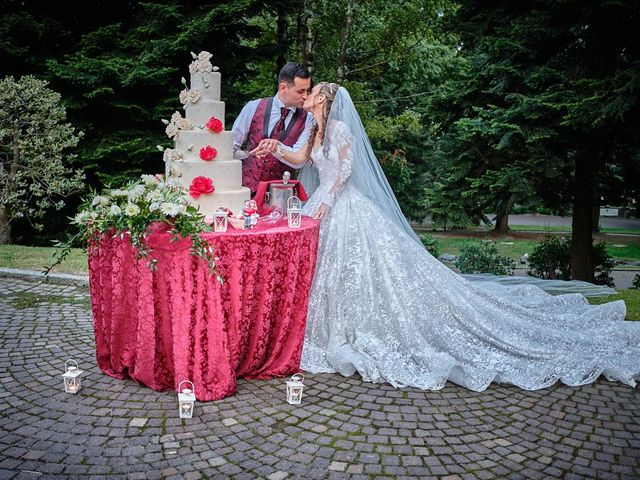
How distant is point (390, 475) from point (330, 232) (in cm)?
239

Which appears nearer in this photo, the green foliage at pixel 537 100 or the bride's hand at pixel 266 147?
the bride's hand at pixel 266 147

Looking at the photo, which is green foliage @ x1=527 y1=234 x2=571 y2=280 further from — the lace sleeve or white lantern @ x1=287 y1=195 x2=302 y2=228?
white lantern @ x1=287 y1=195 x2=302 y2=228

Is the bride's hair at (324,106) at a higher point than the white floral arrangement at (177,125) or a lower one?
higher

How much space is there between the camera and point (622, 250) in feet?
65.8

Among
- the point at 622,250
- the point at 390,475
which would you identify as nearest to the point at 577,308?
the point at 390,475

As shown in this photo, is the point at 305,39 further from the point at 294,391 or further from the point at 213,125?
the point at 294,391

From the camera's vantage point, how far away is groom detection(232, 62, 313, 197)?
500cm

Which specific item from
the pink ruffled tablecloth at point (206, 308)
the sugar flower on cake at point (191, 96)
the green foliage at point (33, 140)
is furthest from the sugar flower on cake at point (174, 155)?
the green foliage at point (33, 140)

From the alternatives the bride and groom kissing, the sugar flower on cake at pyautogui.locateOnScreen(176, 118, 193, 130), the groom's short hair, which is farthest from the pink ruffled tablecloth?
the groom's short hair

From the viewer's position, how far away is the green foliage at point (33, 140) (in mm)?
9648

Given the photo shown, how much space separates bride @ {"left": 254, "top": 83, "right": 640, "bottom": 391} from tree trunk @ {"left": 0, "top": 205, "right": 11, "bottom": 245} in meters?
8.45

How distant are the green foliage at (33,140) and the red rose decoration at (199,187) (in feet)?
20.5

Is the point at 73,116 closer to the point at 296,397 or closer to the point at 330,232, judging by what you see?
the point at 330,232

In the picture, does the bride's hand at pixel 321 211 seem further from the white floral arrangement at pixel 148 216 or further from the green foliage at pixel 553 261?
the green foliage at pixel 553 261
